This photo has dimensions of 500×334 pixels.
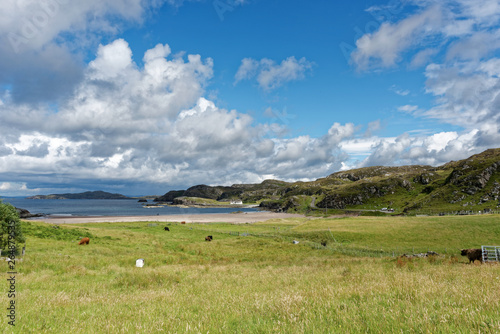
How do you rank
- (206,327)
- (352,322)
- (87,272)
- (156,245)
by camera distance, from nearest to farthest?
(352,322)
(206,327)
(87,272)
(156,245)

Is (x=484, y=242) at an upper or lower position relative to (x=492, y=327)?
lower

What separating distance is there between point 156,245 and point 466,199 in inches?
6977

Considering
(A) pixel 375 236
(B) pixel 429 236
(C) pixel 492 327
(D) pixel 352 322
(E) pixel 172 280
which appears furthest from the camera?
(A) pixel 375 236

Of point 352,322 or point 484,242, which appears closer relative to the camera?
point 352,322

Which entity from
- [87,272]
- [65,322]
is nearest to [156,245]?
[87,272]

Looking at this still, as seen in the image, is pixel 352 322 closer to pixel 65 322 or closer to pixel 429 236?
pixel 65 322

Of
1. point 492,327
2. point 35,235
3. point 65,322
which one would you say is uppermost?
point 492,327

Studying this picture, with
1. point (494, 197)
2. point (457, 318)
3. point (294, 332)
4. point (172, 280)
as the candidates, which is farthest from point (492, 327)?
point (494, 197)

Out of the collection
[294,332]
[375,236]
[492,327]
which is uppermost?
[492,327]

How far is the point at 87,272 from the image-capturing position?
18.5m

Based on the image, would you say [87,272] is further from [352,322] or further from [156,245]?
[156,245]

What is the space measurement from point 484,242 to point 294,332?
188 feet

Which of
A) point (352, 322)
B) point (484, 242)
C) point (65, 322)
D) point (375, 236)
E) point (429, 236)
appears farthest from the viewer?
point (375, 236)

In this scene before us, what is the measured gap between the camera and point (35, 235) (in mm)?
37438
